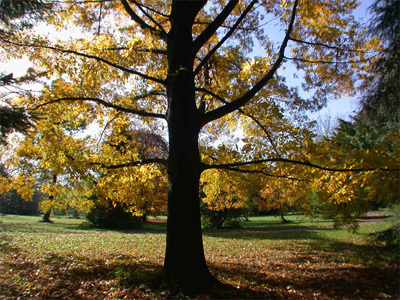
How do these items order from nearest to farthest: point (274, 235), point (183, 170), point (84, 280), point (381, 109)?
point (183, 170) < point (381, 109) < point (84, 280) < point (274, 235)

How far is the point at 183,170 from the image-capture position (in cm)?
467

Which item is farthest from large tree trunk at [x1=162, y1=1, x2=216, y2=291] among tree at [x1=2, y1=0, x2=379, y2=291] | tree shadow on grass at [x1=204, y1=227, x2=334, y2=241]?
tree shadow on grass at [x1=204, y1=227, x2=334, y2=241]

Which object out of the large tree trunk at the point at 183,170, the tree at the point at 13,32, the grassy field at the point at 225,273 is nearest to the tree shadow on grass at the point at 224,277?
Result: the grassy field at the point at 225,273

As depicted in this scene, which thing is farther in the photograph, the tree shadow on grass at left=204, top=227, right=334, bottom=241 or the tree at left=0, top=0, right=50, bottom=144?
the tree shadow on grass at left=204, top=227, right=334, bottom=241

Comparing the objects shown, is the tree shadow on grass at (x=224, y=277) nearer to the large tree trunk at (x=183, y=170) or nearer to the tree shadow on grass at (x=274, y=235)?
the large tree trunk at (x=183, y=170)

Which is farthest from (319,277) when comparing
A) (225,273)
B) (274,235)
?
(274,235)

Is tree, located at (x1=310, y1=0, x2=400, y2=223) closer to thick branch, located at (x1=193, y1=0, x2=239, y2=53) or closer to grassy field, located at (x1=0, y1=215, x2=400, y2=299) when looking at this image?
grassy field, located at (x1=0, y1=215, x2=400, y2=299)

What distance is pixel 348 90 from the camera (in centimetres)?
664

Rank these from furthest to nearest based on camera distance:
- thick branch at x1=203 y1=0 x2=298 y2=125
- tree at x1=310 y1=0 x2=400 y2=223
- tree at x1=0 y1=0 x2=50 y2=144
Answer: thick branch at x1=203 y1=0 x2=298 y2=125 < tree at x1=310 y1=0 x2=400 y2=223 < tree at x1=0 y1=0 x2=50 y2=144

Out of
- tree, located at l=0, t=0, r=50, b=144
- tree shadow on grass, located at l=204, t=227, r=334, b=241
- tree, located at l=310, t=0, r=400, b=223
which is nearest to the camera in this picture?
tree, located at l=0, t=0, r=50, b=144

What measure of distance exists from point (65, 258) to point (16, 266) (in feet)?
4.32

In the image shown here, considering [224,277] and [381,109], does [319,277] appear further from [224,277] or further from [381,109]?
[381,109]

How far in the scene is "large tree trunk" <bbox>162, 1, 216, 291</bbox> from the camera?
174 inches

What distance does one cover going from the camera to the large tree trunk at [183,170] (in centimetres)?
441
